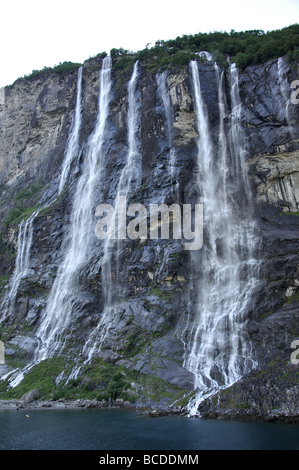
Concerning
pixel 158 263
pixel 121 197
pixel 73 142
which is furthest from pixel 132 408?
pixel 73 142

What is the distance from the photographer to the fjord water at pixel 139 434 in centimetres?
1489

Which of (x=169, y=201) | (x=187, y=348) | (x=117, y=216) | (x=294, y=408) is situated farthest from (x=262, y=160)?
(x=294, y=408)

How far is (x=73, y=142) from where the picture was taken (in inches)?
1908

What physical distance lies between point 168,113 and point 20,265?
22691 mm

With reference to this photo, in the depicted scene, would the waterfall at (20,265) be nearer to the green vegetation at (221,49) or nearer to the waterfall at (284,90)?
the green vegetation at (221,49)

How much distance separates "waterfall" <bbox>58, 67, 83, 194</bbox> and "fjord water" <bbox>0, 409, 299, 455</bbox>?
3062 centimetres

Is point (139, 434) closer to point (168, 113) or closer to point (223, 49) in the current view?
point (168, 113)

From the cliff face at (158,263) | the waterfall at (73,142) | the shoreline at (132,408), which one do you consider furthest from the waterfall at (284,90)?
the waterfall at (73,142)

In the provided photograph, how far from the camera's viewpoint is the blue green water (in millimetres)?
14891

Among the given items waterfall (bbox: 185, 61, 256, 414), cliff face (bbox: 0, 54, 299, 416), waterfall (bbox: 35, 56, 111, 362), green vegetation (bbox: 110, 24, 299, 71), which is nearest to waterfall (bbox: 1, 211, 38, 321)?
cliff face (bbox: 0, 54, 299, 416)

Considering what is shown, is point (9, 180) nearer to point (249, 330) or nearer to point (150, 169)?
point (150, 169)

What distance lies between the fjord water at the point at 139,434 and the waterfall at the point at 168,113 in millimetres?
21620

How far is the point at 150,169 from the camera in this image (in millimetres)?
37656

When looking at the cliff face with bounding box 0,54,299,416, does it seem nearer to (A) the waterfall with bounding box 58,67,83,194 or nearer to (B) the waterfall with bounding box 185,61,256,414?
(B) the waterfall with bounding box 185,61,256,414
